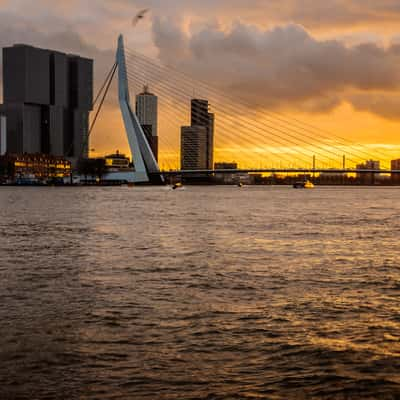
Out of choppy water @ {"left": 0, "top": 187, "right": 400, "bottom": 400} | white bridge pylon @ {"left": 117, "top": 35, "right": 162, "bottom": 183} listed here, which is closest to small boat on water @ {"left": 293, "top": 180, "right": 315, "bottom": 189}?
white bridge pylon @ {"left": 117, "top": 35, "right": 162, "bottom": 183}

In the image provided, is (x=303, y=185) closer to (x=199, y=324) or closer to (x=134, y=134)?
(x=134, y=134)

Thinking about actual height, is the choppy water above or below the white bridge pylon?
below

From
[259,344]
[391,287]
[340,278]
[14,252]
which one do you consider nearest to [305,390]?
[259,344]

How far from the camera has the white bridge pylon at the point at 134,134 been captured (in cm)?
6788

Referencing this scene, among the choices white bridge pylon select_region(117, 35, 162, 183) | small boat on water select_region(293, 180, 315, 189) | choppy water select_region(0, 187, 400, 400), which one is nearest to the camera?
choppy water select_region(0, 187, 400, 400)

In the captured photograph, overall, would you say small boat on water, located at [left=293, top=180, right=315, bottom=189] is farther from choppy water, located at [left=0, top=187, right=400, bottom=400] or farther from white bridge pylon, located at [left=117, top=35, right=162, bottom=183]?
choppy water, located at [left=0, top=187, right=400, bottom=400]

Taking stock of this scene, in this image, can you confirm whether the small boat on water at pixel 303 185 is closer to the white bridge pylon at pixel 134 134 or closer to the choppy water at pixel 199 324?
the white bridge pylon at pixel 134 134

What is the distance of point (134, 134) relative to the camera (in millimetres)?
67750

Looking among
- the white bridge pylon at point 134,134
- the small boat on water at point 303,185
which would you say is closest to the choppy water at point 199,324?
the white bridge pylon at point 134,134

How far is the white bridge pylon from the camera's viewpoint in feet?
223

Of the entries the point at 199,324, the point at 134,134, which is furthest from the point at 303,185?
the point at 199,324

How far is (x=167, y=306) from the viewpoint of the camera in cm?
974

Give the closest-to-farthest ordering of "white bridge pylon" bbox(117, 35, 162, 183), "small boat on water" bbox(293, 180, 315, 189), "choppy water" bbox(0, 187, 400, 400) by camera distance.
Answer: "choppy water" bbox(0, 187, 400, 400) → "white bridge pylon" bbox(117, 35, 162, 183) → "small boat on water" bbox(293, 180, 315, 189)

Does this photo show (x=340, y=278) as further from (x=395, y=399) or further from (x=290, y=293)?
(x=395, y=399)
